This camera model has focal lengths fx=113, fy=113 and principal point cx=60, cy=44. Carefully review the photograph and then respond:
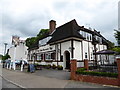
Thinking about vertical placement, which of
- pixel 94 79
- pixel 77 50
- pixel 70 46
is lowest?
pixel 94 79

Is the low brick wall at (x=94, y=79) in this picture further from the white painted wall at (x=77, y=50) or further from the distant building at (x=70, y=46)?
the white painted wall at (x=77, y=50)

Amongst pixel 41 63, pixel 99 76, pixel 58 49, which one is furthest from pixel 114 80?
pixel 41 63

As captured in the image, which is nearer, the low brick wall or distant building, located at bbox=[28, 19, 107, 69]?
the low brick wall

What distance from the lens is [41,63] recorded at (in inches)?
971

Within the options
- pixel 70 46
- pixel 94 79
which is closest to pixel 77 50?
pixel 70 46

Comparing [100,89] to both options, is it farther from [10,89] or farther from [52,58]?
[52,58]

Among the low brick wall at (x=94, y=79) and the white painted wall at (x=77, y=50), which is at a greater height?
the white painted wall at (x=77, y=50)

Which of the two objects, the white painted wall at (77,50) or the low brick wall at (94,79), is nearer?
the low brick wall at (94,79)

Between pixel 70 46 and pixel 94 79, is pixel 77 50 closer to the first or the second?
pixel 70 46

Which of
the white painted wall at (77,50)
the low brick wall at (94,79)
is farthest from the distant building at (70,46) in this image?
the low brick wall at (94,79)

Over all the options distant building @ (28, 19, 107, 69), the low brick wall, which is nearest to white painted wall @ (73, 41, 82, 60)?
distant building @ (28, 19, 107, 69)

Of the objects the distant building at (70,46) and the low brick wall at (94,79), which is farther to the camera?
the distant building at (70,46)

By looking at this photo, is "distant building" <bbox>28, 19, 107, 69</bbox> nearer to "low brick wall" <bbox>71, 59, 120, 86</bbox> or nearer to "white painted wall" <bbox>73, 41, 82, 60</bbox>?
"white painted wall" <bbox>73, 41, 82, 60</bbox>

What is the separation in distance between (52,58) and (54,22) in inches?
328
